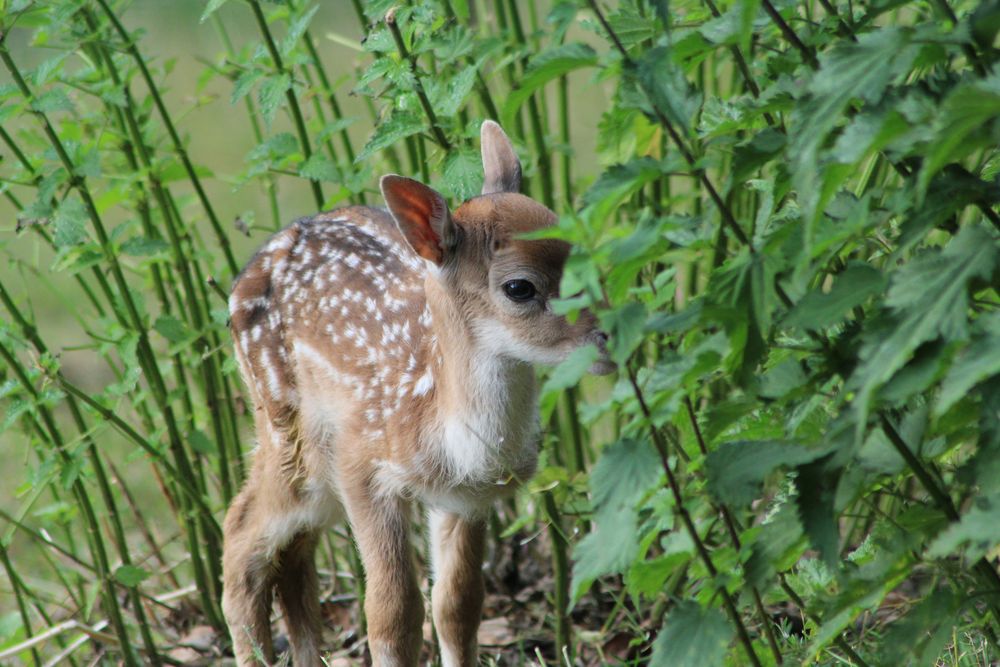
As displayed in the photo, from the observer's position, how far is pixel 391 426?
10.8 feet

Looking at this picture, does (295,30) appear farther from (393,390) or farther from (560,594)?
(560,594)

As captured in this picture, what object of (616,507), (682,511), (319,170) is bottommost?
(682,511)

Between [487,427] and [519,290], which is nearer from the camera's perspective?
[519,290]

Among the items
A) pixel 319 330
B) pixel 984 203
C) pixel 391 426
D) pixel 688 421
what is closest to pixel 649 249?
pixel 984 203

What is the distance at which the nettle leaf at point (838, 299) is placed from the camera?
1.72 meters

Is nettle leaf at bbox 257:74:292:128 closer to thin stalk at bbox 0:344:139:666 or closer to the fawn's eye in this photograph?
the fawn's eye

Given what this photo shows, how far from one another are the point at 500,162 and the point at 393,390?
2.08 feet

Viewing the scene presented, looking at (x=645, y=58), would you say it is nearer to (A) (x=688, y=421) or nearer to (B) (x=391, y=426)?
(A) (x=688, y=421)

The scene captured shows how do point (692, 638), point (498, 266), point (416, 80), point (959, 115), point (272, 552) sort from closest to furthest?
point (959, 115), point (692, 638), point (416, 80), point (498, 266), point (272, 552)

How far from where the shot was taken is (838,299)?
1.73 meters

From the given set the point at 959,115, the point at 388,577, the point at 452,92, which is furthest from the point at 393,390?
the point at 959,115

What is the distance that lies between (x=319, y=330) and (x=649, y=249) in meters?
1.81

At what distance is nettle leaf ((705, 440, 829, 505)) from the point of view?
180 centimetres

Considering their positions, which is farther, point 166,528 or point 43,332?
point 43,332
